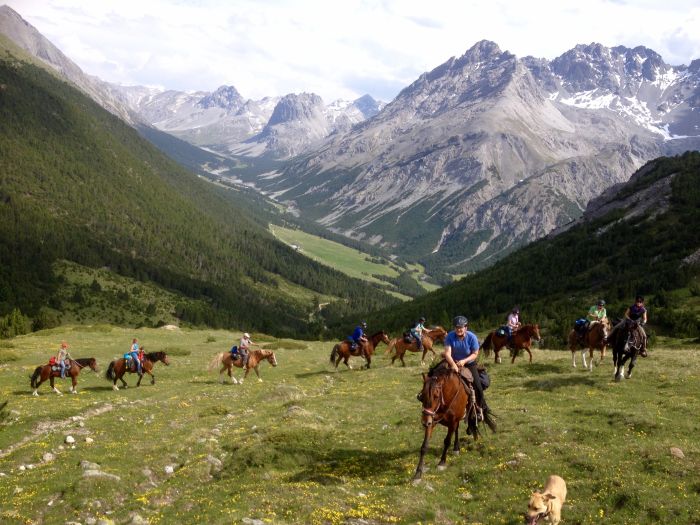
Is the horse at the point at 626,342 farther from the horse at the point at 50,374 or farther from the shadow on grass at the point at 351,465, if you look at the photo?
the horse at the point at 50,374

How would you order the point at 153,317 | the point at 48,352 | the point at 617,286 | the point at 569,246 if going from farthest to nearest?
the point at 153,317 → the point at 569,246 → the point at 617,286 → the point at 48,352

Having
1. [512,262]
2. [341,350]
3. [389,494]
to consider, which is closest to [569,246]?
[512,262]

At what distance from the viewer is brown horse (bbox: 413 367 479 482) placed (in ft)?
54.7

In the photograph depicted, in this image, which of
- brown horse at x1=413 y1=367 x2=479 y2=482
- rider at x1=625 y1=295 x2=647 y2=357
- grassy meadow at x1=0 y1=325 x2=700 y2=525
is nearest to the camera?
grassy meadow at x1=0 y1=325 x2=700 y2=525

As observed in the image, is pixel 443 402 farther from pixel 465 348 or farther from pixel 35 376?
pixel 35 376

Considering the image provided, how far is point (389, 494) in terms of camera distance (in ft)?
52.1

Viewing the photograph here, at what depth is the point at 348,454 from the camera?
20.6 m

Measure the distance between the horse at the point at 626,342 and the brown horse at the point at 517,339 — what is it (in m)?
9.20

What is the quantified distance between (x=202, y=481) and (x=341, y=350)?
26.1 m

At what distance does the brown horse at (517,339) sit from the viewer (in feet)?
129

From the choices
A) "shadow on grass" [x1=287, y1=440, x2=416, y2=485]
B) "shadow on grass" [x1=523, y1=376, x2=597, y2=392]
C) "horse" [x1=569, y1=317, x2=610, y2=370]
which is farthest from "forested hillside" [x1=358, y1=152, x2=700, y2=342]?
"shadow on grass" [x1=287, y1=440, x2=416, y2=485]

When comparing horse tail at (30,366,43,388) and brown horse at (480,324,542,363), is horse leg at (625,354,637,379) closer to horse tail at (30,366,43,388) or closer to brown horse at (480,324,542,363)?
brown horse at (480,324,542,363)

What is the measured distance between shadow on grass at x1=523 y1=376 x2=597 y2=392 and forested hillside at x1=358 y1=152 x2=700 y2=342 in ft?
133

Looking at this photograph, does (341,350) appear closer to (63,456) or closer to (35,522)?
(63,456)
